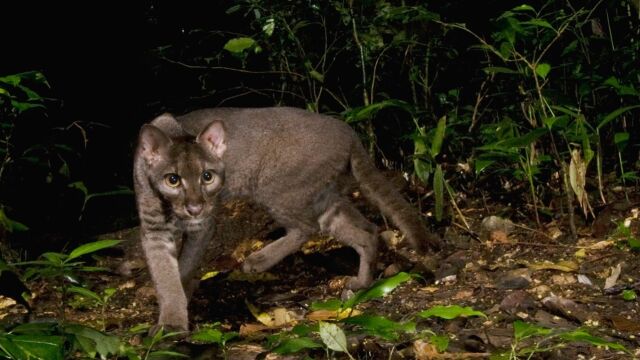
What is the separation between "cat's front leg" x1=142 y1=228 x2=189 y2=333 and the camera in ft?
13.4

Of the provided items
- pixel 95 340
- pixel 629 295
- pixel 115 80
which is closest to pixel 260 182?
pixel 629 295

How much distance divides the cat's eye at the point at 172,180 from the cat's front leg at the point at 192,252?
44cm

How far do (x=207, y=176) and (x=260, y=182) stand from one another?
67 cm

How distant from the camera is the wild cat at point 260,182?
14.5 feet

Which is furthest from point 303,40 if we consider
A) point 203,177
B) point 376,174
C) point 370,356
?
point 370,356

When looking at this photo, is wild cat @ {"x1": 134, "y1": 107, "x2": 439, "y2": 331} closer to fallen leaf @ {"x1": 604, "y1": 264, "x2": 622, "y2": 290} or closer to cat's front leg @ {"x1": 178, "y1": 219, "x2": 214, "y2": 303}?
cat's front leg @ {"x1": 178, "y1": 219, "x2": 214, "y2": 303}

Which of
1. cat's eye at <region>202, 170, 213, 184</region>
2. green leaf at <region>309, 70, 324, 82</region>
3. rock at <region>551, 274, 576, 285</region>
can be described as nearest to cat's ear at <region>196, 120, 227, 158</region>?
cat's eye at <region>202, 170, 213, 184</region>

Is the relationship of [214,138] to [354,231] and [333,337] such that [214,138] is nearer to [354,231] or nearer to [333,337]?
[354,231]

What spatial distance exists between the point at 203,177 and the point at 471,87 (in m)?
3.19

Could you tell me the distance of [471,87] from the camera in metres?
6.79

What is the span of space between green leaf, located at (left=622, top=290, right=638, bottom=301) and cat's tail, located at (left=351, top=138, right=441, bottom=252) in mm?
1258

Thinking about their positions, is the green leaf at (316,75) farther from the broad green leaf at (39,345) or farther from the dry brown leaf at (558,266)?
the broad green leaf at (39,345)

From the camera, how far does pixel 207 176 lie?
4441mm

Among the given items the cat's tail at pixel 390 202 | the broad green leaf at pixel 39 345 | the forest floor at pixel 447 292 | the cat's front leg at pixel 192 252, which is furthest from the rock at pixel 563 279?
the broad green leaf at pixel 39 345
